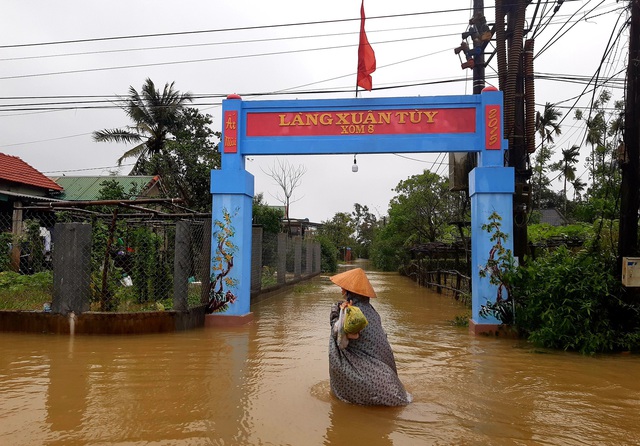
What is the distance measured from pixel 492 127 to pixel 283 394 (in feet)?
20.3

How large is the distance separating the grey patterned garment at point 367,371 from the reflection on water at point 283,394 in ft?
0.40

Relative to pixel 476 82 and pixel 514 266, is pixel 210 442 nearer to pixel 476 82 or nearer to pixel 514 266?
pixel 514 266

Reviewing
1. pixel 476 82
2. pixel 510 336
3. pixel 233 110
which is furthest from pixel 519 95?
pixel 233 110

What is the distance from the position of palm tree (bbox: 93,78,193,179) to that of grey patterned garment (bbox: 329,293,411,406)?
21988 mm

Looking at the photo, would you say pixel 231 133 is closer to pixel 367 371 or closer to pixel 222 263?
pixel 222 263

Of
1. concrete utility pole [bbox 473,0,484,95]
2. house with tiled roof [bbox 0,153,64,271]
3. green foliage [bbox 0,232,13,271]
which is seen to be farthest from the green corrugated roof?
concrete utility pole [bbox 473,0,484,95]

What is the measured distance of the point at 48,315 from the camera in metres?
7.91

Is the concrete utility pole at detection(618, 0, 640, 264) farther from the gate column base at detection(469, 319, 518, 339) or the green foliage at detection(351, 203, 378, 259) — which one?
the green foliage at detection(351, 203, 378, 259)

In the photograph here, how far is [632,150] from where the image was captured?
6988 mm

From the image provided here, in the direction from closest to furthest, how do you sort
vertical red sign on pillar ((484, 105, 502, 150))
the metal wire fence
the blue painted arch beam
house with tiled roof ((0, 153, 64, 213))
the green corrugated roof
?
the metal wire fence, vertical red sign on pillar ((484, 105, 502, 150)), the blue painted arch beam, house with tiled roof ((0, 153, 64, 213)), the green corrugated roof

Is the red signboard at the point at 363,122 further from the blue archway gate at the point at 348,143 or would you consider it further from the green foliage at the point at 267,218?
the green foliage at the point at 267,218

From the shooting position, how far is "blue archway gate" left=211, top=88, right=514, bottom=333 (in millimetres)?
8719

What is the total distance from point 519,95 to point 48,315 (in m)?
9.44

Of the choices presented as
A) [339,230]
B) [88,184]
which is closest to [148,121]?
[88,184]
